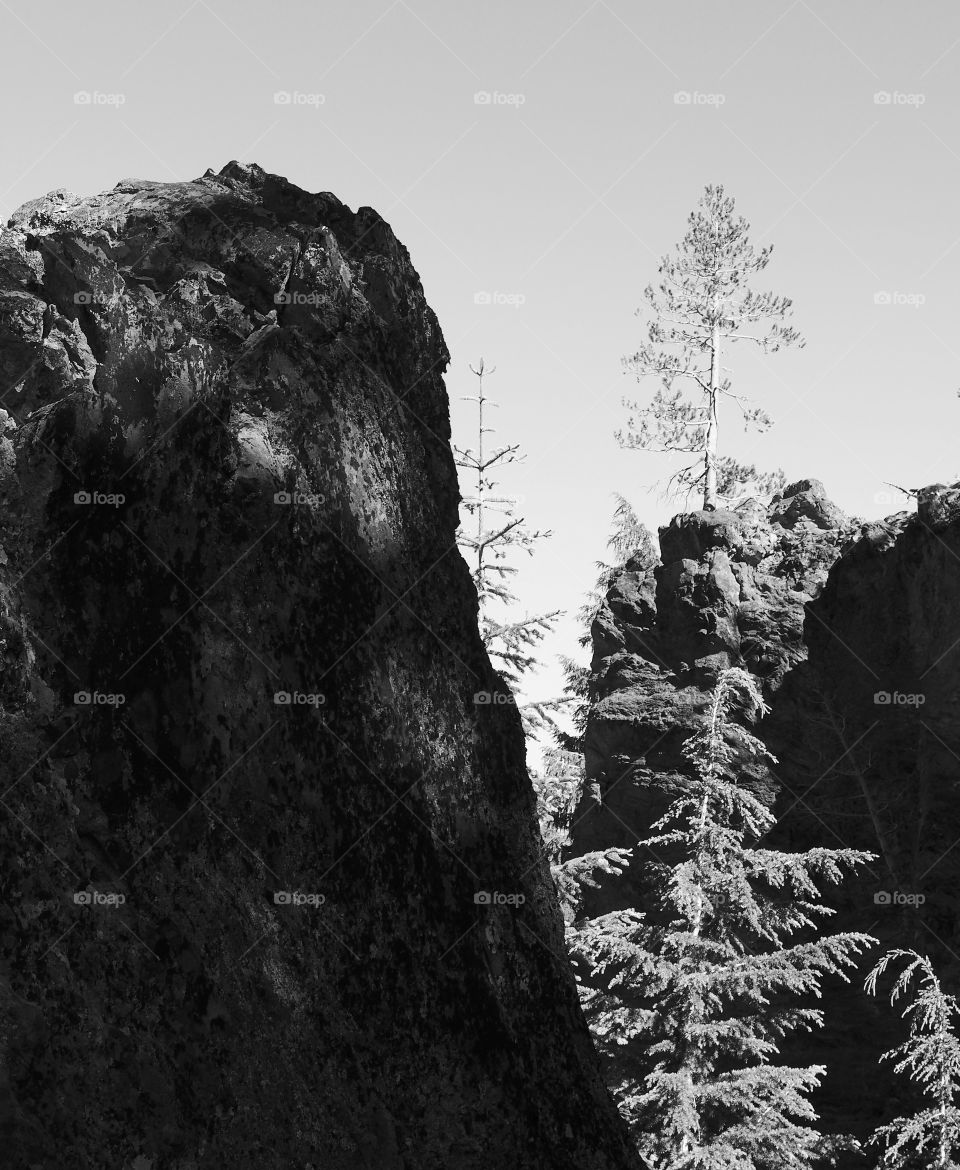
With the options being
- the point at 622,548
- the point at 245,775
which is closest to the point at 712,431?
the point at 622,548

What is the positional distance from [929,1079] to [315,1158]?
12741mm

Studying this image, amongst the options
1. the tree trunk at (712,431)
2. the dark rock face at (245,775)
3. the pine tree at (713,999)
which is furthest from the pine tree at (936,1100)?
the tree trunk at (712,431)

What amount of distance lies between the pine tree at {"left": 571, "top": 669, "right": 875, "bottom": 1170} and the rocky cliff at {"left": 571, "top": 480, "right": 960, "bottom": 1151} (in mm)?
2940

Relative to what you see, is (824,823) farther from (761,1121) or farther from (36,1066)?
(36,1066)

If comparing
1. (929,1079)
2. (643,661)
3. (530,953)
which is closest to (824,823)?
(643,661)

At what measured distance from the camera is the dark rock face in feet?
12.7

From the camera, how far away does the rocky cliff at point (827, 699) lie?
1839cm

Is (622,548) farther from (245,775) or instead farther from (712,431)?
(245,775)

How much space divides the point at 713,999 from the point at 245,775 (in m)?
12.2

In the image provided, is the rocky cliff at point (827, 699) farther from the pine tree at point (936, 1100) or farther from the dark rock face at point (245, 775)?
the dark rock face at point (245, 775)

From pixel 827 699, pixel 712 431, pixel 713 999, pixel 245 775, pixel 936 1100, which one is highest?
pixel 712 431

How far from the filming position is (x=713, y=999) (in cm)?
1481

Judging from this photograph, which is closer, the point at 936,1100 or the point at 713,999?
the point at 936,1100

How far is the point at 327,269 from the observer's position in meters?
4.71
